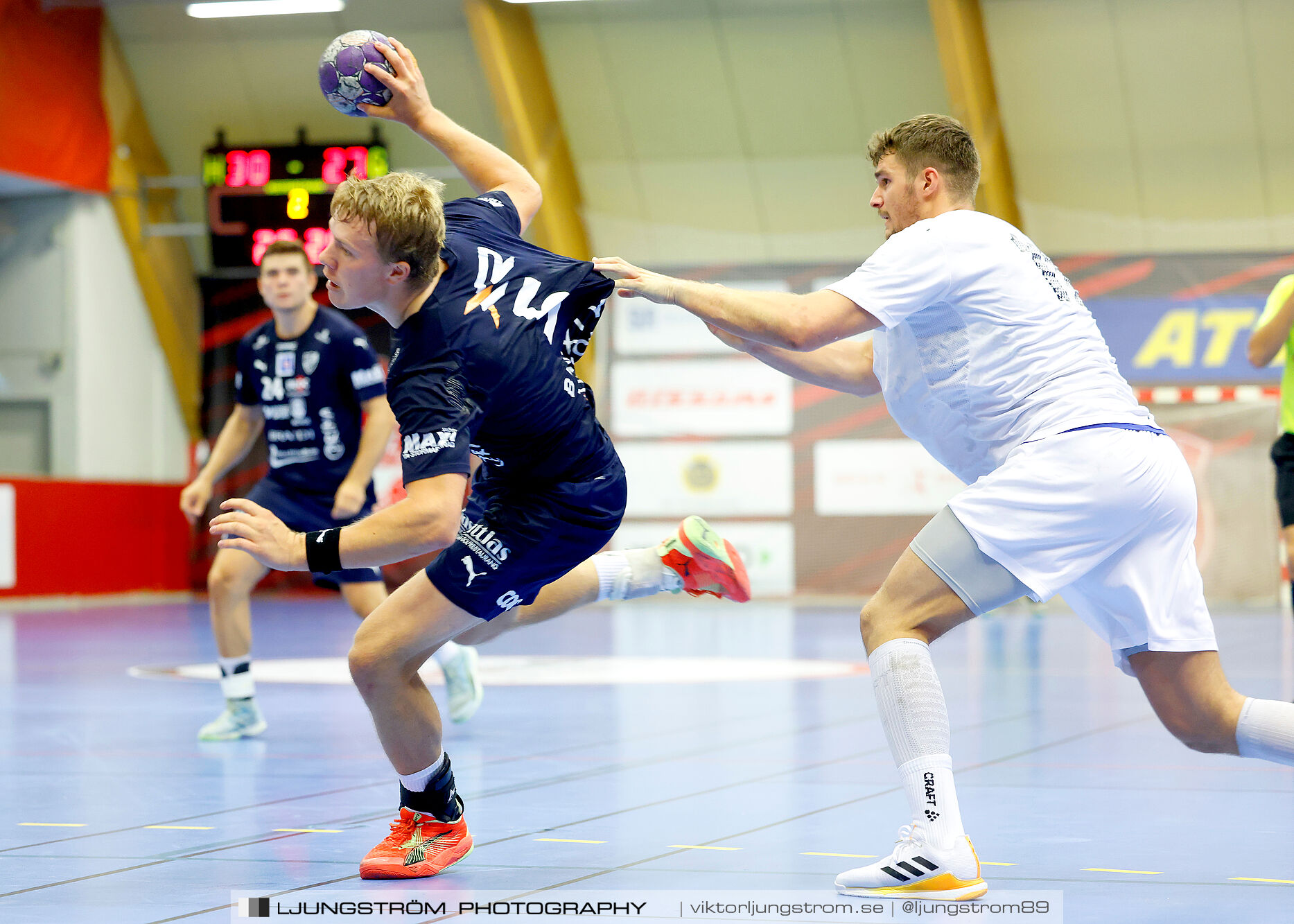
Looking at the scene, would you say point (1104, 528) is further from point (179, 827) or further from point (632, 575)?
point (179, 827)

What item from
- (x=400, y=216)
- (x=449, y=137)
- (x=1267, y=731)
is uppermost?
(x=449, y=137)

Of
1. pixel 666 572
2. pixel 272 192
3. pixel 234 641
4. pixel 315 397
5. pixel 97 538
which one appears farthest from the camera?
pixel 97 538

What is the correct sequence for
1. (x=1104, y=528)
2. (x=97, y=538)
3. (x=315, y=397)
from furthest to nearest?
(x=97, y=538) → (x=315, y=397) → (x=1104, y=528)

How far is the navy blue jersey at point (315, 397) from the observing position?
738 centimetres

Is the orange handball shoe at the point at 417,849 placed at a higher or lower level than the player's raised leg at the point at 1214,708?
lower

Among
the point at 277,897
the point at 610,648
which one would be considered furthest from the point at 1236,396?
the point at 277,897

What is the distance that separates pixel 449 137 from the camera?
4.72m

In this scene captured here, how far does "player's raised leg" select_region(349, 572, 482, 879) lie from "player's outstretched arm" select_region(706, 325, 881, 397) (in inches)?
42.9

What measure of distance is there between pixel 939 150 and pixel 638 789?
8.10 feet

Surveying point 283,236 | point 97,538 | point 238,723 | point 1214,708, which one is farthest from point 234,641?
point 97,538

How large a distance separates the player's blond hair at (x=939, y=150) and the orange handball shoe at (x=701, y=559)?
1766 mm

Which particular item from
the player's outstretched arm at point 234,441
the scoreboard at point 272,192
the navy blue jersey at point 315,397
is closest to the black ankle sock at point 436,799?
the navy blue jersey at point 315,397

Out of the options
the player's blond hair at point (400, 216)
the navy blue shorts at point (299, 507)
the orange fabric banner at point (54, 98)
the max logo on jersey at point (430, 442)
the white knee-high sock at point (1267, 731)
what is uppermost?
the orange fabric banner at point (54, 98)

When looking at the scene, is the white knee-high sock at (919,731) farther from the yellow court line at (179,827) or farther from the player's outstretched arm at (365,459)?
the player's outstretched arm at (365,459)
